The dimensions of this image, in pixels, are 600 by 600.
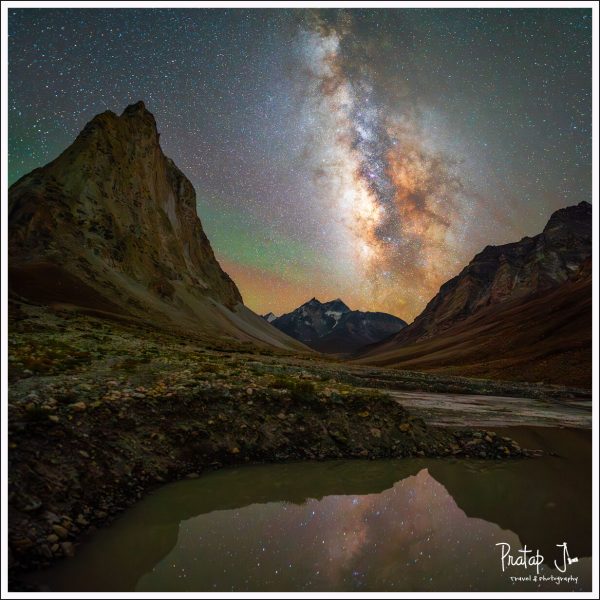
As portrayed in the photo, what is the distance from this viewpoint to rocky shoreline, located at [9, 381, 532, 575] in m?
8.19

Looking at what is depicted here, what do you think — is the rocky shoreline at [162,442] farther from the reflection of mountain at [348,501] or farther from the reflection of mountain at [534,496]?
the reflection of mountain at [534,496]

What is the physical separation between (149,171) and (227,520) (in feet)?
495

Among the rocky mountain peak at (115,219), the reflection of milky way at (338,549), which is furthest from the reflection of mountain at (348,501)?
the rocky mountain peak at (115,219)

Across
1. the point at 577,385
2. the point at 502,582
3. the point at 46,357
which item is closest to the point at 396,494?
the point at 502,582

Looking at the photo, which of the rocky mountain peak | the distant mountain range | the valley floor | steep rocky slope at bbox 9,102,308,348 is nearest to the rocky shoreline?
the valley floor

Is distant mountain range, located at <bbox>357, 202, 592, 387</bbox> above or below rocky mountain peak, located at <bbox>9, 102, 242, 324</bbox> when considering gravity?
below

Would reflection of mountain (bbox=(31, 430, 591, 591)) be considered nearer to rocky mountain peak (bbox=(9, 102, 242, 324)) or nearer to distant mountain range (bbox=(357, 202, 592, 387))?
distant mountain range (bbox=(357, 202, 592, 387))

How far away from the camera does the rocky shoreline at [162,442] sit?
819 centimetres

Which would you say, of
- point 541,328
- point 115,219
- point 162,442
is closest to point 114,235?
point 115,219

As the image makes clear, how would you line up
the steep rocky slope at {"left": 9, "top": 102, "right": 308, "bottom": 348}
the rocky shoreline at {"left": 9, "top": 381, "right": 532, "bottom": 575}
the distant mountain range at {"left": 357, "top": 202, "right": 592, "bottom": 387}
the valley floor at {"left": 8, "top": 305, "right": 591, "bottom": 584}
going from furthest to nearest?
the steep rocky slope at {"left": 9, "top": 102, "right": 308, "bottom": 348}
the distant mountain range at {"left": 357, "top": 202, "right": 592, "bottom": 387}
the valley floor at {"left": 8, "top": 305, "right": 591, "bottom": 584}
the rocky shoreline at {"left": 9, "top": 381, "right": 532, "bottom": 575}

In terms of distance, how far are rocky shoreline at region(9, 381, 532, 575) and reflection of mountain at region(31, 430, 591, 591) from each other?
1.85ft

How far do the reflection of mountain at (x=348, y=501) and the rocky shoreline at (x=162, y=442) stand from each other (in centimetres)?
56

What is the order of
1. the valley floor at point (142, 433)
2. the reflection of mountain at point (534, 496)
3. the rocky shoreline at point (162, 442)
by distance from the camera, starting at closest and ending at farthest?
the rocky shoreline at point (162, 442), the valley floor at point (142, 433), the reflection of mountain at point (534, 496)

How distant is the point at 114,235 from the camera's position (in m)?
108
